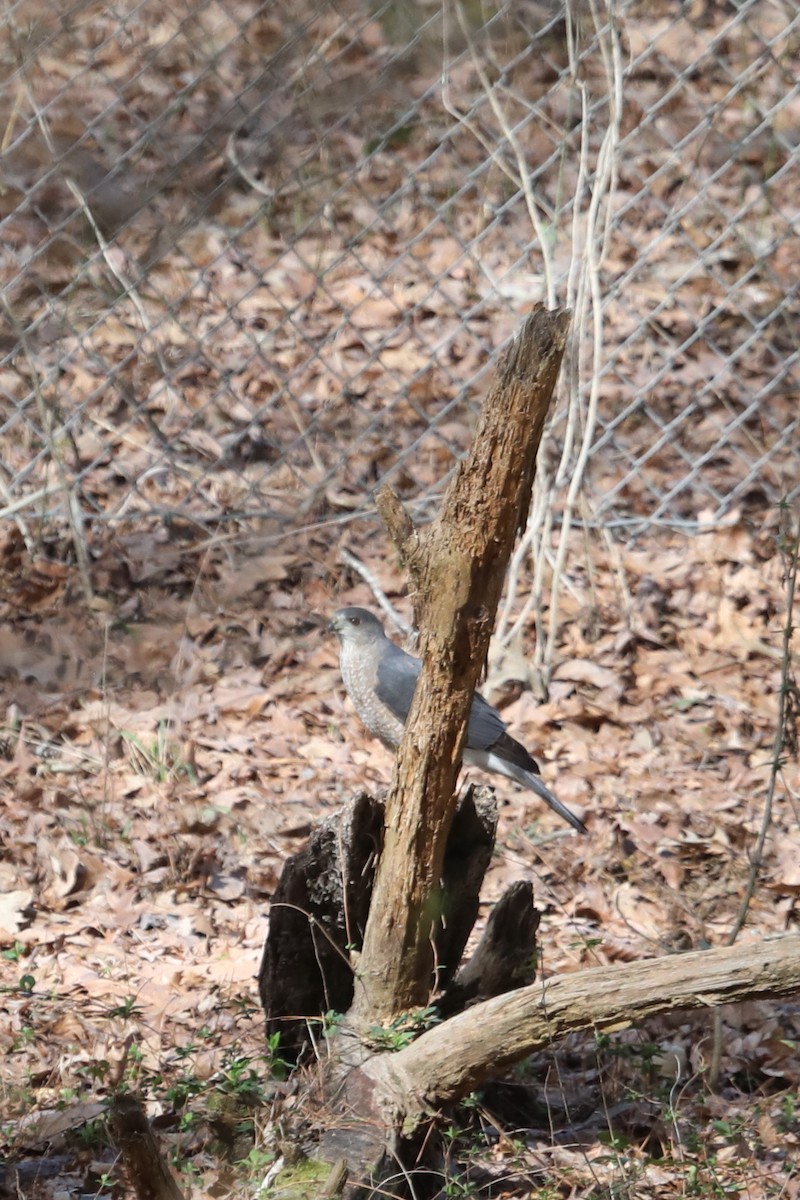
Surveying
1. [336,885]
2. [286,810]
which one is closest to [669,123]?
[286,810]

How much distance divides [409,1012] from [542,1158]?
542 mm

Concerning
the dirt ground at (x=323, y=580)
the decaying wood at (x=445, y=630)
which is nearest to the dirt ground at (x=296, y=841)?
the dirt ground at (x=323, y=580)

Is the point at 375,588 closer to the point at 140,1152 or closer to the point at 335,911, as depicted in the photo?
the point at 335,911

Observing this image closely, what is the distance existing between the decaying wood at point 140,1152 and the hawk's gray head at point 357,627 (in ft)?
8.45

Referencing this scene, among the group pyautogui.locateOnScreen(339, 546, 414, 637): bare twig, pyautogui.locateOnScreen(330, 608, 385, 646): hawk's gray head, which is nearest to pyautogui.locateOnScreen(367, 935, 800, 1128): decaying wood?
pyautogui.locateOnScreen(330, 608, 385, 646): hawk's gray head

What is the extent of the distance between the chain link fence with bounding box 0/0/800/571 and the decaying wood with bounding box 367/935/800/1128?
2.74 meters

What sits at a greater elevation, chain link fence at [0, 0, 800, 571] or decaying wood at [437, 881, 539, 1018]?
chain link fence at [0, 0, 800, 571]

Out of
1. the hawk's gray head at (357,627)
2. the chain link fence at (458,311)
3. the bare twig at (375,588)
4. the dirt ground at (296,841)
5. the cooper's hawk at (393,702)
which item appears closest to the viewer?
the dirt ground at (296,841)

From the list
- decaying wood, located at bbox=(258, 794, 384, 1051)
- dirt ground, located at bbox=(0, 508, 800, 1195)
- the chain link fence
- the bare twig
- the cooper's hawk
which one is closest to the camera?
decaying wood, located at bbox=(258, 794, 384, 1051)

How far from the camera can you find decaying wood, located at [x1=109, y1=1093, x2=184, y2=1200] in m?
2.22

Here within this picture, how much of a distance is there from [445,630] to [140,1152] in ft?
3.69

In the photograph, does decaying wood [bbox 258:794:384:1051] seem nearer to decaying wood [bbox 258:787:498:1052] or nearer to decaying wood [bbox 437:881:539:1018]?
decaying wood [bbox 258:787:498:1052]

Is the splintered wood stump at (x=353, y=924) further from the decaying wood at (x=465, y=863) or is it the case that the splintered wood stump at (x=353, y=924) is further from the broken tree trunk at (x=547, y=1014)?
the broken tree trunk at (x=547, y=1014)

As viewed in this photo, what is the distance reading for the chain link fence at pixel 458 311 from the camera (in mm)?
5180
